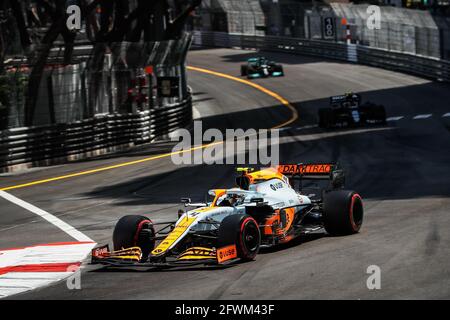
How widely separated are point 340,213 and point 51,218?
6889 mm

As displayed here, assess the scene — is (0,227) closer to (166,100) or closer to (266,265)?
(266,265)

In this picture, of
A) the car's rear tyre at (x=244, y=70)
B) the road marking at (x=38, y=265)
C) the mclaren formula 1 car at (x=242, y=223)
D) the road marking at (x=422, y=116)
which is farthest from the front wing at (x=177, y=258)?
the car's rear tyre at (x=244, y=70)

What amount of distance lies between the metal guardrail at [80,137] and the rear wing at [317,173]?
1310 cm

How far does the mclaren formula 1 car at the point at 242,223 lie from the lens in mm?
13156

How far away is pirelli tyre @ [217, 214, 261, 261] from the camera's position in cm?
1309

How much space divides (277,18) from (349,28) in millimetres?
10561

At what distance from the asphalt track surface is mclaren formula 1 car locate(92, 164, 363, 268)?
0.73ft

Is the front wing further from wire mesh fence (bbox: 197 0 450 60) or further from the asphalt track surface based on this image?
wire mesh fence (bbox: 197 0 450 60)

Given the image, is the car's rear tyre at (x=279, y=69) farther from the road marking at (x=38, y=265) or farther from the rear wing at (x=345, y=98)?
the road marking at (x=38, y=265)

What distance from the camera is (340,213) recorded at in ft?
49.4

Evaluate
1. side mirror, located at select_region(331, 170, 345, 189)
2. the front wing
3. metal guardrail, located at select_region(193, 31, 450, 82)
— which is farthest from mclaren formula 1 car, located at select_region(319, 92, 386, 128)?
the front wing

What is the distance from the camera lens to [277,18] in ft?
238

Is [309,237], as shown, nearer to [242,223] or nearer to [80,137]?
[242,223]
